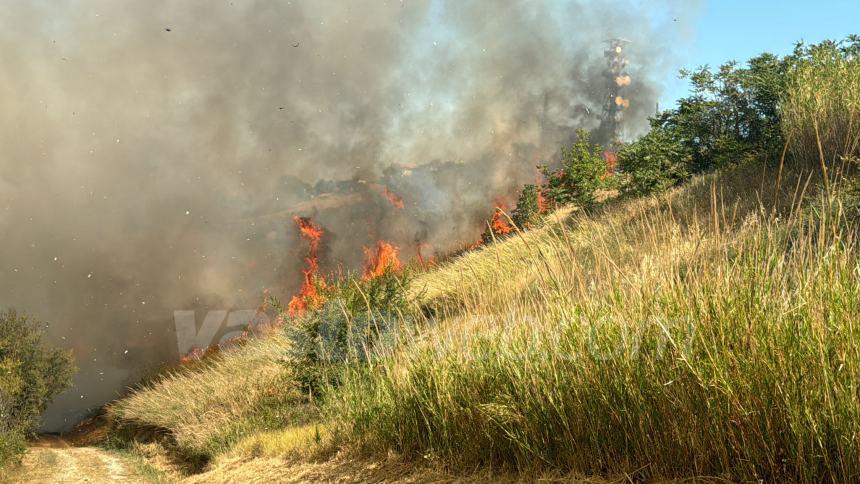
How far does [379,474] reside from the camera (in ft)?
17.2

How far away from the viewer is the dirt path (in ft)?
44.1

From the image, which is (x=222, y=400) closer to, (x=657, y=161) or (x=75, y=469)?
(x=75, y=469)

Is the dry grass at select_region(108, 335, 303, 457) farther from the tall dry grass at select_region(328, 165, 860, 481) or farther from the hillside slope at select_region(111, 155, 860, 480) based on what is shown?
the tall dry grass at select_region(328, 165, 860, 481)

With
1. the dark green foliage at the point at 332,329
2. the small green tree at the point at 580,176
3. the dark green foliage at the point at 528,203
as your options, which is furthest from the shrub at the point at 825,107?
the dark green foliage at the point at 528,203

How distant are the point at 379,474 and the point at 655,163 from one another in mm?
22802

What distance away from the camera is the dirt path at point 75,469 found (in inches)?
529

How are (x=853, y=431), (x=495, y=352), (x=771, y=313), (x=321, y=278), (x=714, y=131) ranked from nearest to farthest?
1. (x=853, y=431)
2. (x=771, y=313)
3. (x=495, y=352)
4. (x=321, y=278)
5. (x=714, y=131)

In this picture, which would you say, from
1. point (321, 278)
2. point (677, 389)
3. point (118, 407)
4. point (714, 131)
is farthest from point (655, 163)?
point (677, 389)

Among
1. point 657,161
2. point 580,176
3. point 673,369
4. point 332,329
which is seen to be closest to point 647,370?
point 673,369

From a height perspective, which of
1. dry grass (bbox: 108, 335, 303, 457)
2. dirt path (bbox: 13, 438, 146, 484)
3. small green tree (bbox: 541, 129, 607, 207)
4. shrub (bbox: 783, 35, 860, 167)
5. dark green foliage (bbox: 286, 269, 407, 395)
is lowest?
dirt path (bbox: 13, 438, 146, 484)

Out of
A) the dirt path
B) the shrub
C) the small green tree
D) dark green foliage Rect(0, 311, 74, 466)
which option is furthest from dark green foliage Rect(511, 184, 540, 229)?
dark green foliage Rect(0, 311, 74, 466)

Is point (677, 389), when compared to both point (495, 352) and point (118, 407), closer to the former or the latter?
point (495, 352)

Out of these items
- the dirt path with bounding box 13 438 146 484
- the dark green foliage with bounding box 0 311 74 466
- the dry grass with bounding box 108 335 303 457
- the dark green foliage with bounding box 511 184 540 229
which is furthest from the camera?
the dark green foliage with bounding box 511 184 540 229

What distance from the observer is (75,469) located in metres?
15.7
